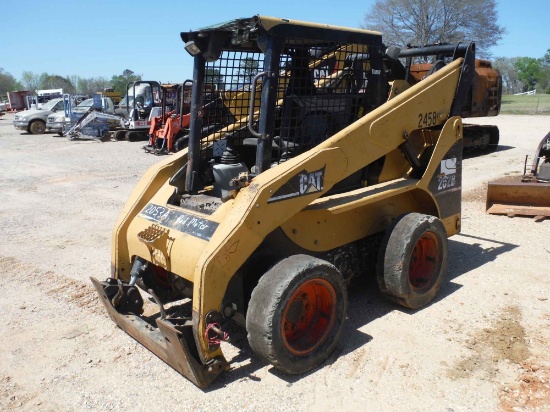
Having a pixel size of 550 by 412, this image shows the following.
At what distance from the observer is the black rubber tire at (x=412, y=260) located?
4316 mm

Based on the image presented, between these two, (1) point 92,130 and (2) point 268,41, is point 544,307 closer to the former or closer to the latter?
(2) point 268,41

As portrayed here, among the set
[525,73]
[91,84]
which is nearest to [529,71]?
[525,73]

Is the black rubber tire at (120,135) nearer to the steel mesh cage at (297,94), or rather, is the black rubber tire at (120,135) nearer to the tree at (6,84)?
the steel mesh cage at (297,94)

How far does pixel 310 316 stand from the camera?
3836mm

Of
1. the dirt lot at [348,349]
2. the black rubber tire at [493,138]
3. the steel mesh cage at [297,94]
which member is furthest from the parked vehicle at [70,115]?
the steel mesh cage at [297,94]

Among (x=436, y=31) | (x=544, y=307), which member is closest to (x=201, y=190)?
(x=544, y=307)

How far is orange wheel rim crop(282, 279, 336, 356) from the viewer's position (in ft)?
12.1

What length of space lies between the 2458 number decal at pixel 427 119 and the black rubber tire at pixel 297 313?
1.76m

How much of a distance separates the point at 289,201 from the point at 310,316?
888 millimetres

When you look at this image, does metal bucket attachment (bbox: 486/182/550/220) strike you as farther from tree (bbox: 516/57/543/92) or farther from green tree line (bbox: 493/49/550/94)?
tree (bbox: 516/57/543/92)

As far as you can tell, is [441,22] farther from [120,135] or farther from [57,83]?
[57,83]

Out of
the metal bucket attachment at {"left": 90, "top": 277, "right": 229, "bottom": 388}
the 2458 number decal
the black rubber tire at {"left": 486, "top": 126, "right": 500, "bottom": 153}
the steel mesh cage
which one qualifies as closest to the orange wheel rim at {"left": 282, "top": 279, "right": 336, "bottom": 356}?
the metal bucket attachment at {"left": 90, "top": 277, "right": 229, "bottom": 388}

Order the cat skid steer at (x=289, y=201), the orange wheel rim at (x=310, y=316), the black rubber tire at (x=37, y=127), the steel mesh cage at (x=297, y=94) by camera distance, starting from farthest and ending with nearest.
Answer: the black rubber tire at (x=37, y=127)
the steel mesh cage at (x=297, y=94)
the orange wheel rim at (x=310, y=316)
the cat skid steer at (x=289, y=201)

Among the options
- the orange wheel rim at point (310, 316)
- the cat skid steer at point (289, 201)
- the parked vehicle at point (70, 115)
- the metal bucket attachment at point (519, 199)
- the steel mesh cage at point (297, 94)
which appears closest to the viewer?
the cat skid steer at point (289, 201)
